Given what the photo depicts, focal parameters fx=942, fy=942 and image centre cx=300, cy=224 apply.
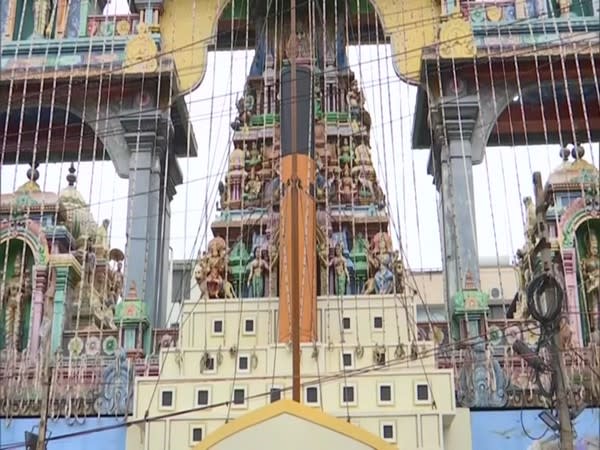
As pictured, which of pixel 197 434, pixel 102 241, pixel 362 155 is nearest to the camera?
pixel 197 434

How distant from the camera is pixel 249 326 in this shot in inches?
768

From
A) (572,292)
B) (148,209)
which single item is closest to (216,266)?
(148,209)

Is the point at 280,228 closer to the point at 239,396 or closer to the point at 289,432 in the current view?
the point at 239,396

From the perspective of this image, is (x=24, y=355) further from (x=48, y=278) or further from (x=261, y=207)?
(x=261, y=207)

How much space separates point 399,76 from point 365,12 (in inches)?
121

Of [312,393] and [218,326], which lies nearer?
[312,393]

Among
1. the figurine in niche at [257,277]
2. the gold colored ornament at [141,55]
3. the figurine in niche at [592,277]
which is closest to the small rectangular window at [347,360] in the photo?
the figurine in niche at [257,277]

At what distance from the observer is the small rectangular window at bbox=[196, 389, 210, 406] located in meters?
17.4

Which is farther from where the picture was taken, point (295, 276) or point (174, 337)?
point (174, 337)

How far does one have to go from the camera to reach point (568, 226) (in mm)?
20688

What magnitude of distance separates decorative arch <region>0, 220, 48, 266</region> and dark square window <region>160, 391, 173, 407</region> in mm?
5449

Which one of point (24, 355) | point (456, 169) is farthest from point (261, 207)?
point (24, 355)

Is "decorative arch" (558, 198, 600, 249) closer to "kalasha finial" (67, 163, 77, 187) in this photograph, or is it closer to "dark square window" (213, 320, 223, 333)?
"dark square window" (213, 320, 223, 333)

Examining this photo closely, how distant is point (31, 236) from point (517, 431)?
11.4 metres
